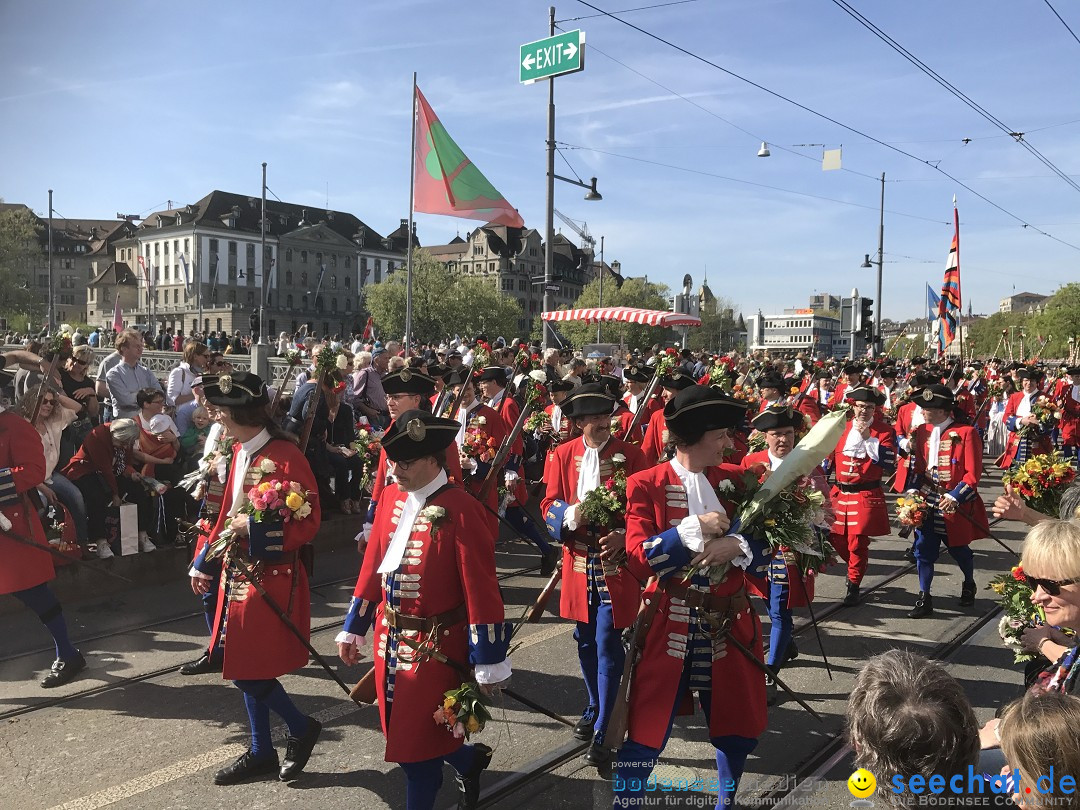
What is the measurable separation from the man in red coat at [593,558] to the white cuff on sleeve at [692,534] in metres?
1.17

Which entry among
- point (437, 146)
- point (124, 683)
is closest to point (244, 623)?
point (124, 683)

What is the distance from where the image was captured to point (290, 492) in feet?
14.5

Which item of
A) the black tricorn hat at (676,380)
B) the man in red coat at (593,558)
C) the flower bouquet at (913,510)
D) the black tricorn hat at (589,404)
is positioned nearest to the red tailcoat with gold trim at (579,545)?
the man in red coat at (593,558)

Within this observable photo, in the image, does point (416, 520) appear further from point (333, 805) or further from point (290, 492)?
point (333, 805)

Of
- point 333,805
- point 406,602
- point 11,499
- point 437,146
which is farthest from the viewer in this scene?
point 437,146

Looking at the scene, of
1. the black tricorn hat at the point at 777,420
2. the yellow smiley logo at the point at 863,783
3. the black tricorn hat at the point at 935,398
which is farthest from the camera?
the black tricorn hat at the point at 935,398

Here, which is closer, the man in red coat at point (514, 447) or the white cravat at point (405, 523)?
the white cravat at point (405, 523)

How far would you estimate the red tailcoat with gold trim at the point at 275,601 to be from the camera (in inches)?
171

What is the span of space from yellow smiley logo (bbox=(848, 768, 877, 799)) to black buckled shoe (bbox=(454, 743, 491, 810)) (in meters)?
2.18

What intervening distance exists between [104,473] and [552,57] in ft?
34.0

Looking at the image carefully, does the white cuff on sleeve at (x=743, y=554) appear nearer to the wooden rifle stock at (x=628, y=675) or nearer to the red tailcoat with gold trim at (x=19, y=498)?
the wooden rifle stock at (x=628, y=675)

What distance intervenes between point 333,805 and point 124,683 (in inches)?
91.8

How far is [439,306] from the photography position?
7844 cm

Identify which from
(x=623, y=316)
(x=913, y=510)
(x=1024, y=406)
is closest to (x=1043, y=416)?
(x=1024, y=406)
